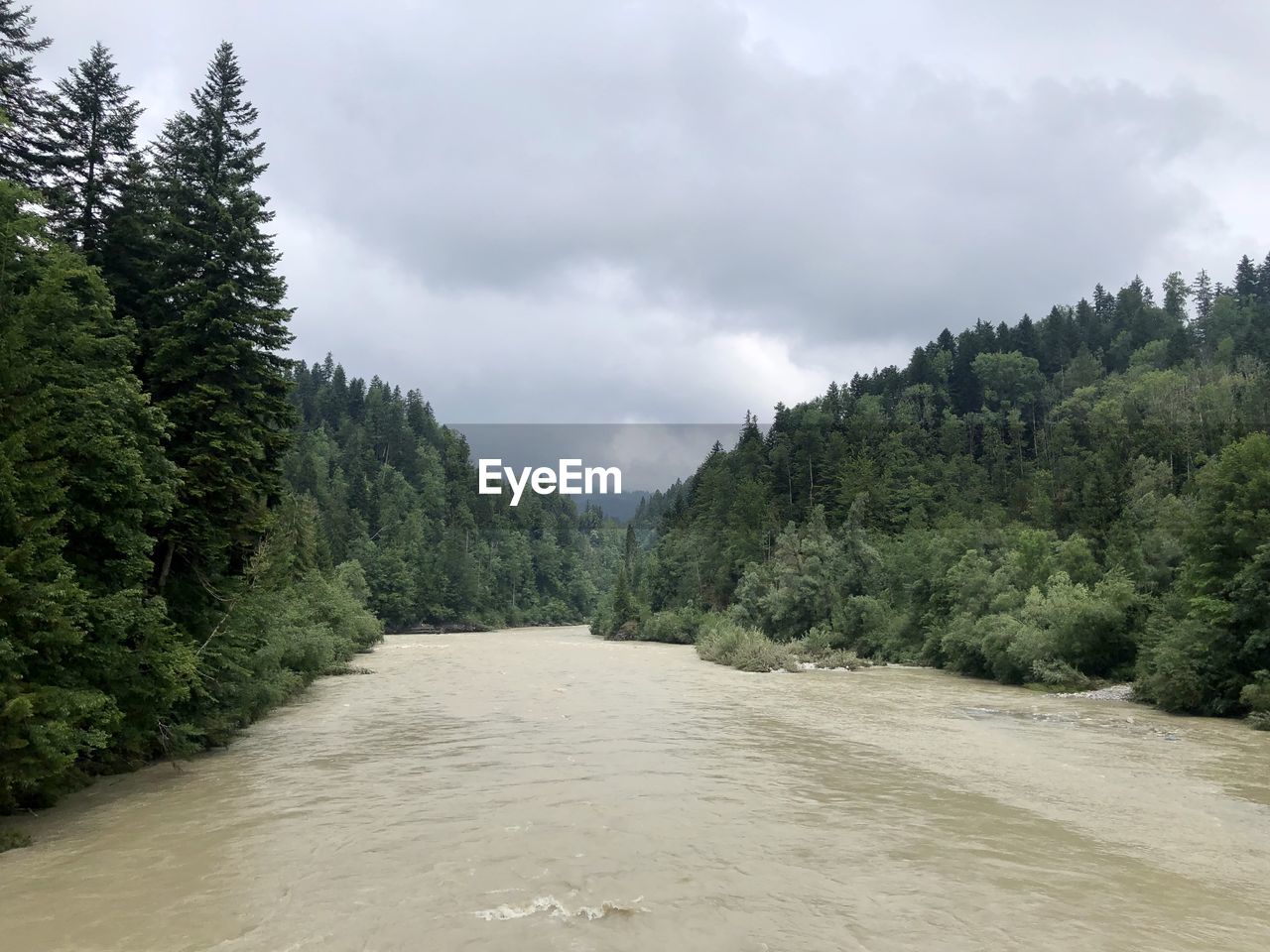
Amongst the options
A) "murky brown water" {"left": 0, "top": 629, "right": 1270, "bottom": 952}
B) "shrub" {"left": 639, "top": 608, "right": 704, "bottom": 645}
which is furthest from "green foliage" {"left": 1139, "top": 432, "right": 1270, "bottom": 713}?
"shrub" {"left": 639, "top": 608, "right": 704, "bottom": 645}

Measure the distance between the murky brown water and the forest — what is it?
186 centimetres

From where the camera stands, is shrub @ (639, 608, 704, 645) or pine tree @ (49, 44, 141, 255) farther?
shrub @ (639, 608, 704, 645)

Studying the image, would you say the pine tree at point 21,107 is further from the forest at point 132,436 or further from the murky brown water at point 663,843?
the murky brown water at point 663,843

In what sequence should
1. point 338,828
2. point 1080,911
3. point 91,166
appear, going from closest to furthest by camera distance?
point 1080,911 < point 338,828 < point 91,166

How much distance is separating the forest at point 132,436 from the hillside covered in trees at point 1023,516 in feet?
98.2

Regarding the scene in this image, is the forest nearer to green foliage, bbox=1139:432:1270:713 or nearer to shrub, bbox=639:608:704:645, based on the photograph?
green foliage, bbox=1139:432:1270:713

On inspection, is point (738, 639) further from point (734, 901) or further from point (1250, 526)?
point (734, 901)

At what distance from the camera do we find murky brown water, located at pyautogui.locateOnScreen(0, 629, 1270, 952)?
30.1 ft

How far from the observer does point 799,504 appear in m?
101

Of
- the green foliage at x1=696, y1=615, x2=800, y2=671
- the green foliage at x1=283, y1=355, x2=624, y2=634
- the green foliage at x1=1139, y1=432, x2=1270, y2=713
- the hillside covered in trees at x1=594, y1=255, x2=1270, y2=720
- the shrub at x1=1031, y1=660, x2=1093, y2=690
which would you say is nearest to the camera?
the green foliage at x1=1139, y1=432, x2=1270, y2=713

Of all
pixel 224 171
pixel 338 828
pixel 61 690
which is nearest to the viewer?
pixel 61 690

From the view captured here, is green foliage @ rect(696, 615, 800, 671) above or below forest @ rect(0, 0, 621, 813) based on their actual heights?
below

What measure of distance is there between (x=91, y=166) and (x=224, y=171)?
3070mm

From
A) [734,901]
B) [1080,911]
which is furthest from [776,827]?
[1080,911]
